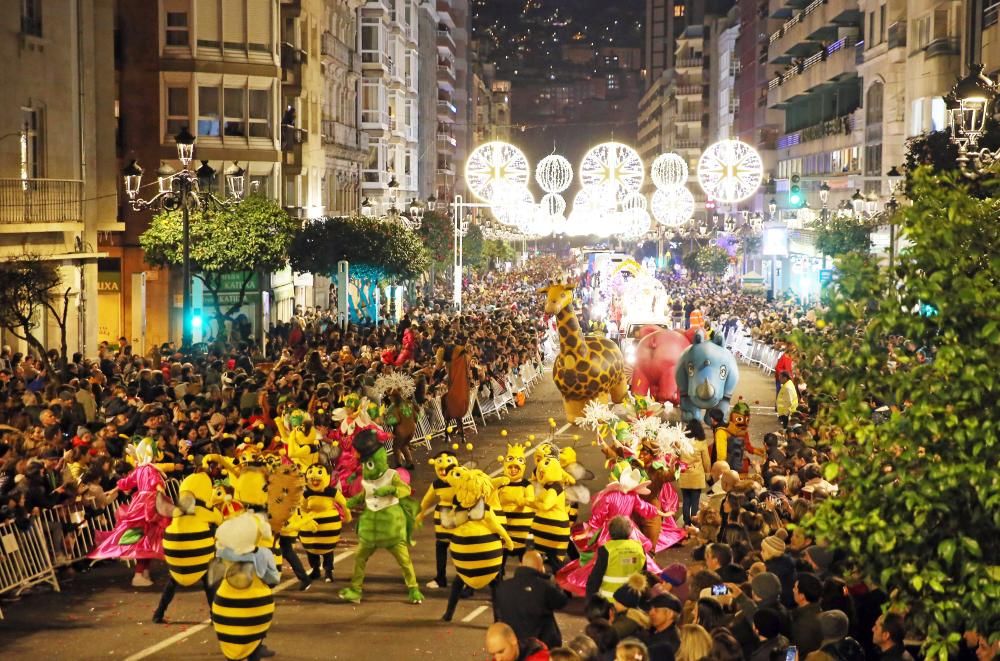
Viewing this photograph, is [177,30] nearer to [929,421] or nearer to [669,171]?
[669,171]

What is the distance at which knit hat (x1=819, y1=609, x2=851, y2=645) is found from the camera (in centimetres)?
1050

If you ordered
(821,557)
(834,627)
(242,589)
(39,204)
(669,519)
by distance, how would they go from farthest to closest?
(39,204), (669,519), (242,589), (821,557), (834,627)

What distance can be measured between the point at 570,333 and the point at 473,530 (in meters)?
14.8

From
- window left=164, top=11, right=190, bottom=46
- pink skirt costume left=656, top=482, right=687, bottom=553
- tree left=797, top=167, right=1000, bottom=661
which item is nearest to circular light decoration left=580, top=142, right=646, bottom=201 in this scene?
window left=164, top=11, right=190, bottom=46

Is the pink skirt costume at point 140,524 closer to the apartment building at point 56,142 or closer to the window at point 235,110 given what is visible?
the apartment building at point 56,142

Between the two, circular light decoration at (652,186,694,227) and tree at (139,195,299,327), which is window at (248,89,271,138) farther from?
circular light decoration at (652,186,694,227)

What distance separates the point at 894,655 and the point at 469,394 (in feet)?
68.7

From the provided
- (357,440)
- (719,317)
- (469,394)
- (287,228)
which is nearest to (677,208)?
(719,317)

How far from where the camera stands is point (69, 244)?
33.9 metres

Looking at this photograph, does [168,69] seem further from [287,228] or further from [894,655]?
[894,655]

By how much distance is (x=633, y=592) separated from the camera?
11508 mm

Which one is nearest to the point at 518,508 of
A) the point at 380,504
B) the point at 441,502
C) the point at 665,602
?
the point at 441,502

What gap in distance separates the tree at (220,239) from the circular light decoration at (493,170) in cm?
514

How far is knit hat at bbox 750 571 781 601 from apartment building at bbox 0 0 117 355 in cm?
2143
